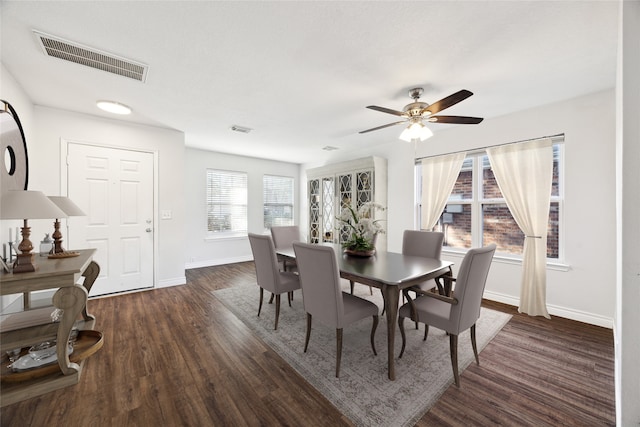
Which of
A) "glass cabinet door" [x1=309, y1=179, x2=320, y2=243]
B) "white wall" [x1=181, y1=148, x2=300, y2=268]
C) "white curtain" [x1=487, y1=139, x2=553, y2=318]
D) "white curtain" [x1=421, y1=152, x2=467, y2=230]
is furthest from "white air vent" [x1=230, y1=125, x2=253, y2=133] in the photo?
"white curtain" [x1=487, y1=139, x2=553, y2=318]

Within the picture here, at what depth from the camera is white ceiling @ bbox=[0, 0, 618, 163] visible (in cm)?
154

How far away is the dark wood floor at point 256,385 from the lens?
1479 millimetres

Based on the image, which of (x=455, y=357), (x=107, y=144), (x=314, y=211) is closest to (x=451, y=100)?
(x=455, y=357)

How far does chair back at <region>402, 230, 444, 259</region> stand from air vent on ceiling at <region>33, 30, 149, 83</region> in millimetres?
3152

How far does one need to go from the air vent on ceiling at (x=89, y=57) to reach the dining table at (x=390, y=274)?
7.32 feet

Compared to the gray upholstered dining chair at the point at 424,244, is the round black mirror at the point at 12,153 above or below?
above

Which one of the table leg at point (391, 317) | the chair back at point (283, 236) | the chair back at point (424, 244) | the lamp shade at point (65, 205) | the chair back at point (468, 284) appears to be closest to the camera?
the chair back at point (468, 284)

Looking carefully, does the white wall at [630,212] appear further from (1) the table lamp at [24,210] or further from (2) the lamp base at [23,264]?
(2) the lamp base at [23,264]

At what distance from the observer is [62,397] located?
1645 mm

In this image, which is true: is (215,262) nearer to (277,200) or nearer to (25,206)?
(277,200)

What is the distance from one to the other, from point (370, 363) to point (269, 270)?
49.4 inches

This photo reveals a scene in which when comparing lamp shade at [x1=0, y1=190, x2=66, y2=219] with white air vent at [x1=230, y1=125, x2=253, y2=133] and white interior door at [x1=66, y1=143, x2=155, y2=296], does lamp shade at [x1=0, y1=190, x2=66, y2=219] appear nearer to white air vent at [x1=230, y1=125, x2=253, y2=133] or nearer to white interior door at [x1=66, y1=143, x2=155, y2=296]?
white interior door at [x1=66, y1=143, x2=155, y2=296]

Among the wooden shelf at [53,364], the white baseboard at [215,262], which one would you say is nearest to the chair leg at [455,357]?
the wooden shelf at [53,364]

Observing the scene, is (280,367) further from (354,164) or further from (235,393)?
(354,164)
